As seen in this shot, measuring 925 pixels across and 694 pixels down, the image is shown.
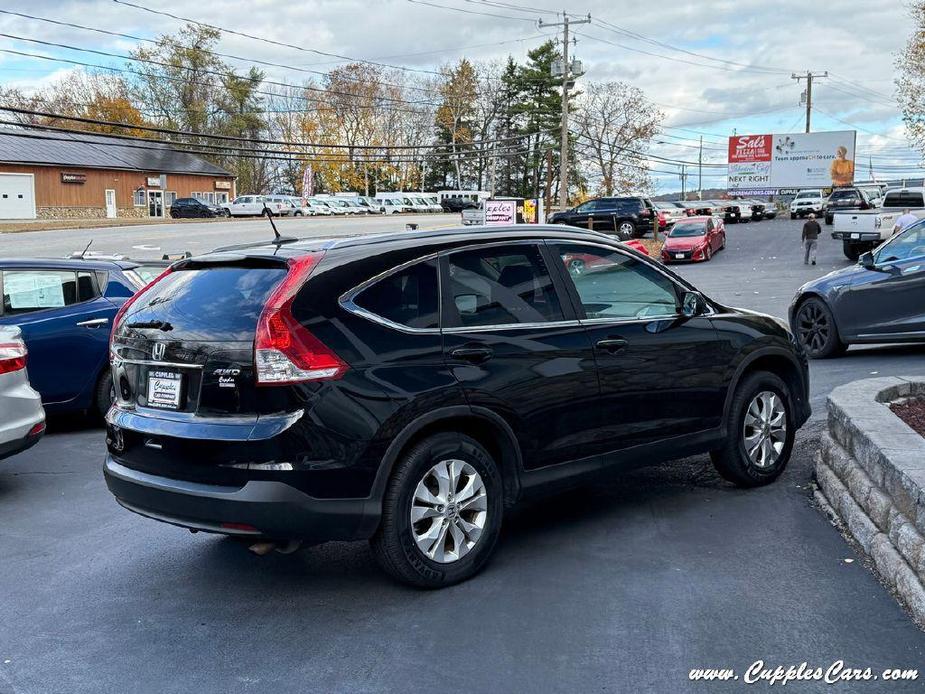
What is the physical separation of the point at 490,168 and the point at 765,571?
323ft

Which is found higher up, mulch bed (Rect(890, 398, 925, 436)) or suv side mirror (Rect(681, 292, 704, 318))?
suv side mirror (Rect(681, 292, 704, 318))

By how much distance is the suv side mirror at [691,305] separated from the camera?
5.92 metres

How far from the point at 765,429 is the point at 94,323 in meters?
6.30

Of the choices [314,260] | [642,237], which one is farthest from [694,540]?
[642,237]

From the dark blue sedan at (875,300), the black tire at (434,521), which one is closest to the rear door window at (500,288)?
the black tire at (434,521)

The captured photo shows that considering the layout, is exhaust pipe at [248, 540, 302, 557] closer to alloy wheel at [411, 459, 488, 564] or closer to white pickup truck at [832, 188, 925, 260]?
alloy wheel at [411, 459, 488, 564]

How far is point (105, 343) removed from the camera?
9.06 meters

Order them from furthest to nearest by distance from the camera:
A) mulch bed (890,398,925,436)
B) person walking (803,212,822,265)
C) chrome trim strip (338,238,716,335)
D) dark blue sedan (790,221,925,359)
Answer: person walking (803,212,822,265) < dark blue sedan (790,221,925,359) < mulch bed (890,398,925,436) < chrome trim strip (338,238,716,335)

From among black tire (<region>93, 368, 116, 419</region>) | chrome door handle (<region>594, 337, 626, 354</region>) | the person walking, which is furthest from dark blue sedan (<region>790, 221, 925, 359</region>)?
the person walking

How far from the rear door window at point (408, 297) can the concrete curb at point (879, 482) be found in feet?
8.10

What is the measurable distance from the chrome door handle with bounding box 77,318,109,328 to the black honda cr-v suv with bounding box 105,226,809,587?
4.27 metres

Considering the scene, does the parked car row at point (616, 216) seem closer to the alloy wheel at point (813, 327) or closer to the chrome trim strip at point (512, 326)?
the alloy wheel at point (813, 327)

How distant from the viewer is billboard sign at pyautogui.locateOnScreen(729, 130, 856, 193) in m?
71.9

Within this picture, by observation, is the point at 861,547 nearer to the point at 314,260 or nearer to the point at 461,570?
the point at 461,570
